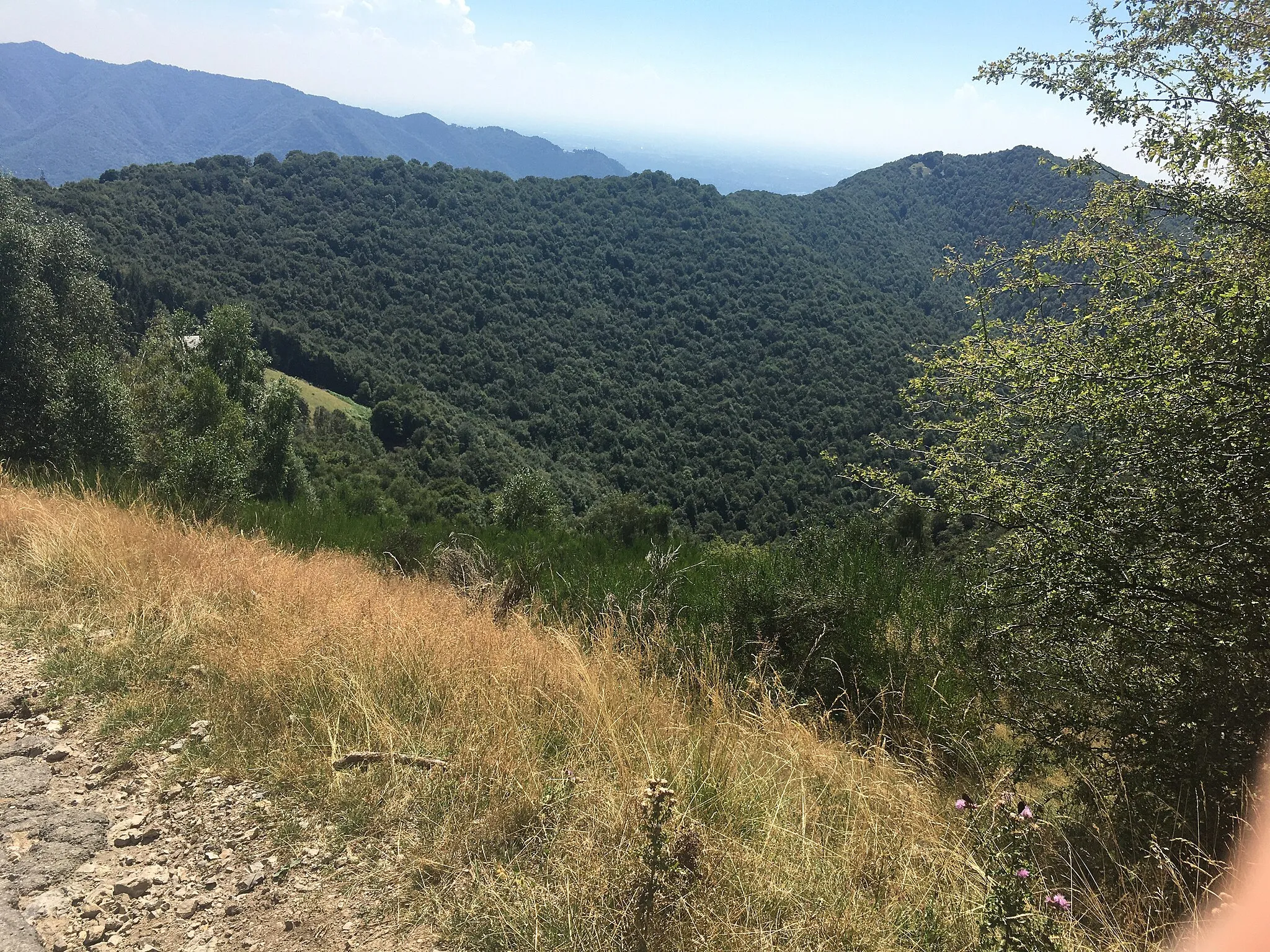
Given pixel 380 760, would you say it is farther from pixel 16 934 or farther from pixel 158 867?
pixel 16 934

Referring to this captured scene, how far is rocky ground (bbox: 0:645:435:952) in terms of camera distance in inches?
70.6

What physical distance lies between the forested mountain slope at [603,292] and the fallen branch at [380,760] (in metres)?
43.9

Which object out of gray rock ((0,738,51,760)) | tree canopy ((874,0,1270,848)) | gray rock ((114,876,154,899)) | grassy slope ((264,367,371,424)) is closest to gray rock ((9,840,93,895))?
gray rock ((114,876,154,899))

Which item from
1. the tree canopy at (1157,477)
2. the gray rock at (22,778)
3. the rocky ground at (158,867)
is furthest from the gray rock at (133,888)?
the tree canopy at (1157,477)

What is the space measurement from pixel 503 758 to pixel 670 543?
4495 millimetres

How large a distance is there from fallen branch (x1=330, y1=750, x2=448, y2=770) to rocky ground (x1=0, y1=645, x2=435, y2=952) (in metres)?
0.25

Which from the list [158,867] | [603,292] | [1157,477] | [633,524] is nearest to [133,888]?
[158,867]

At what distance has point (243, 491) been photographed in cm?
930

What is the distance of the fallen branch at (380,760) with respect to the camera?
2.45m

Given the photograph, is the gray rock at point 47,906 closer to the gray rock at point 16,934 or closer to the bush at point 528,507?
the gray rock at point 16,934

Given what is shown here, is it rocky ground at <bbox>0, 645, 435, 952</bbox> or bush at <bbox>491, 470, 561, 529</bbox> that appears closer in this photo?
rocky ground at <bbox>0, 645, 435, 952</bbox>

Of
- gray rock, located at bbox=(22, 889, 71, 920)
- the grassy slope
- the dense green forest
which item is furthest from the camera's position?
the grassy slope

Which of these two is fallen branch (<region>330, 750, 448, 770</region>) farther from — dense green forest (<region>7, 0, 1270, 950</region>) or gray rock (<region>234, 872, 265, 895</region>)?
dense green forest (<region>7, 0, 1270, 950</region>)

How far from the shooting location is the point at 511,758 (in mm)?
2443
